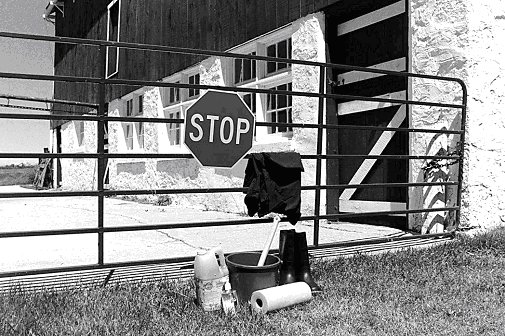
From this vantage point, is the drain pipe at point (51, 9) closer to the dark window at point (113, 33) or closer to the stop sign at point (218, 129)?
the dark window at point (113, 33)

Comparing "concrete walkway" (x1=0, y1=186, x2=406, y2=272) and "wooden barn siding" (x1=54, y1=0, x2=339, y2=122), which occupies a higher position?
"wooden barn siding" (x1=54, y1=0, x2=339, y2=122)

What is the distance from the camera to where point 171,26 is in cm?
1165

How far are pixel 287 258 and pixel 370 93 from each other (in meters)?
3.75

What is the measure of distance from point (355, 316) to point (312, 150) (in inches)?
170

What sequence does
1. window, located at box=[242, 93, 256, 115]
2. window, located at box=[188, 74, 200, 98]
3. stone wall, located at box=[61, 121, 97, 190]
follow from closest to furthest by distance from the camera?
window, located at box=[242, 93, 256, 115], window, located at box=[188, 74, 200, 98], stone wall, located at box=[61, 121, 97, 190]

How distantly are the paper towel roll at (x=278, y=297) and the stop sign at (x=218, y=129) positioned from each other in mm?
1086

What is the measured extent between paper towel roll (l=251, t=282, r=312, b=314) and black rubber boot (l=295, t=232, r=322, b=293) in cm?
25

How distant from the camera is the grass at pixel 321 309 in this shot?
107 inches

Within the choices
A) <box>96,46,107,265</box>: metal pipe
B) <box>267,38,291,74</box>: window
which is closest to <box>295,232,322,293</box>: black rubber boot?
<box>96,46,107,265</box>: metal pipe

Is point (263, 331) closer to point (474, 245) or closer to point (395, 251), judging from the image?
point (395, 251)

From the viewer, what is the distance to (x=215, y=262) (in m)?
3.06

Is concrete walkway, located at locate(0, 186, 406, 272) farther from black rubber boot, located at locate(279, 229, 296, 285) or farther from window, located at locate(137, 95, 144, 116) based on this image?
window, located at locate(137, 95, 144, 116)

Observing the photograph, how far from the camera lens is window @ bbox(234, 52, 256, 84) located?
349 inches

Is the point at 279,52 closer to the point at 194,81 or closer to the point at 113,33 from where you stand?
the point at 194,81
